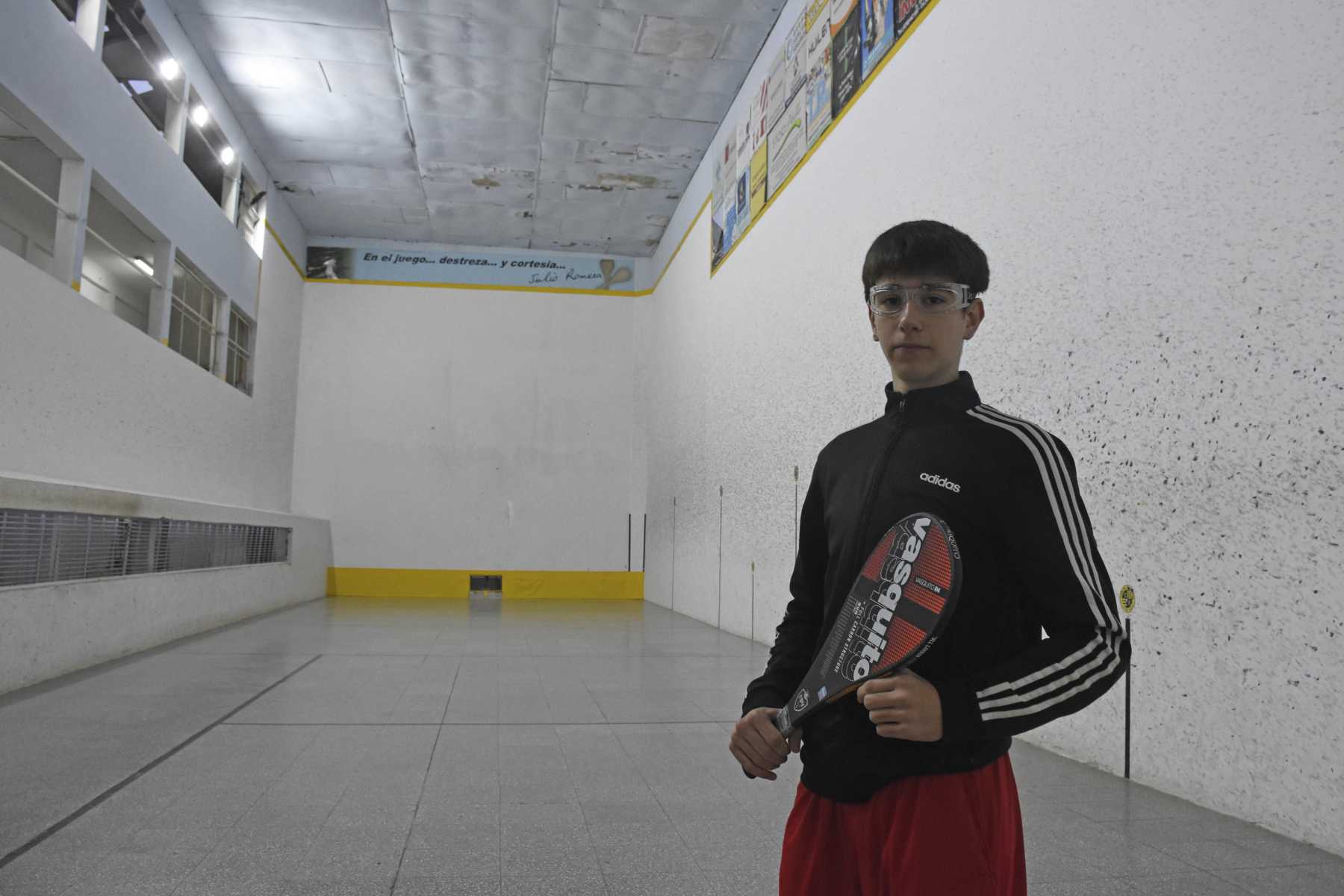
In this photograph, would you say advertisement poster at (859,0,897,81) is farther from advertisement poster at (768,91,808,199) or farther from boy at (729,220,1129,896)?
boy at (729,220,1129,896)

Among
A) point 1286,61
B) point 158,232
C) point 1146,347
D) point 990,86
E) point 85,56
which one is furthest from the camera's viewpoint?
point 158,232

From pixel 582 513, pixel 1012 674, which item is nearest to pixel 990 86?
pixel 1012 674

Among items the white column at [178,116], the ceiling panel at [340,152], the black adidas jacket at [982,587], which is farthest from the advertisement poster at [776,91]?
the black adidas jacket at [982,587]

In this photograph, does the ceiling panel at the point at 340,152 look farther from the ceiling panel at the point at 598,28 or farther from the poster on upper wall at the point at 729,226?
the poster on upper wall at the point at 729,226

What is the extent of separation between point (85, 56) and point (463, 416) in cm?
607

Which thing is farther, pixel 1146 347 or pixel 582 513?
pixel 582 513

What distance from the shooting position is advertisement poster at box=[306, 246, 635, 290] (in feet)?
35.1

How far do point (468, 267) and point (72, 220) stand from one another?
619 centimetres

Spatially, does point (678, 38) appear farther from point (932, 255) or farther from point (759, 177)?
point (932, 255)

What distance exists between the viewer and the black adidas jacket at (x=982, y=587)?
0.80 metres

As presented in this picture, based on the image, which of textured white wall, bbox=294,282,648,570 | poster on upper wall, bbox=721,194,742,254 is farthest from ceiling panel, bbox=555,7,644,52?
textured white wall, bbox=294,282,648,570

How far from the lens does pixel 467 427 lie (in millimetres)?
10797

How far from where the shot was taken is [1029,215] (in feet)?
10.3

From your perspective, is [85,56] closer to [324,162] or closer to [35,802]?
[324,162]
